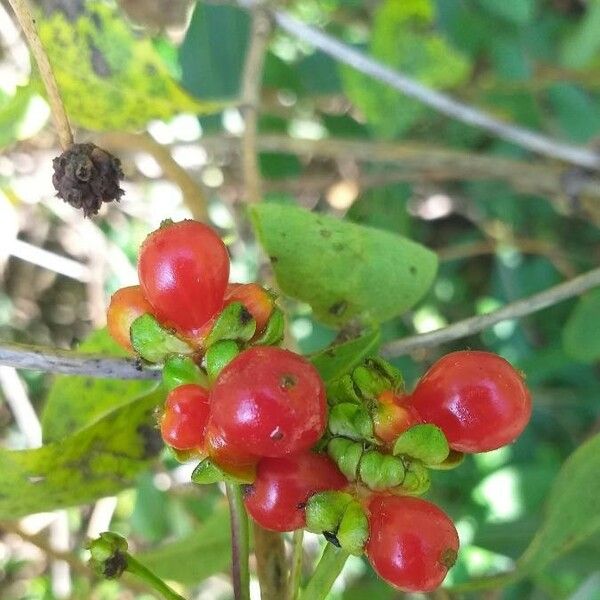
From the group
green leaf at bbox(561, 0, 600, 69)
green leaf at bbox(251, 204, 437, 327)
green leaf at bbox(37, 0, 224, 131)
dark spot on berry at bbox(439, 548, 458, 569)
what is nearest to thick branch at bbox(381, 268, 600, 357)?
green leaf at bbox(251, 204, 437, 327)

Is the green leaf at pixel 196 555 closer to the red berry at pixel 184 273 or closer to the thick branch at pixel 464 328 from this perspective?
the thick branch at pixel 464 328

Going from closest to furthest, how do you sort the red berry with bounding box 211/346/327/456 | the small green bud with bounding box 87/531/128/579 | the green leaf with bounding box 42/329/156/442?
the red berry with bounding box 211/346/327/456 < the small green bud with bounding box 87/531/128/579 < the green leaf with bounding box 42/329/156/442

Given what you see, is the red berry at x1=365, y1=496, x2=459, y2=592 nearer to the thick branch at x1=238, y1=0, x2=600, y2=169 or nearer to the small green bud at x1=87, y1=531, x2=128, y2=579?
the small green bud at x1=87, y1=531, x2=128, y2=579

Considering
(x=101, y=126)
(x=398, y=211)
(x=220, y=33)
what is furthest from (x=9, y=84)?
(x=398, y=211)

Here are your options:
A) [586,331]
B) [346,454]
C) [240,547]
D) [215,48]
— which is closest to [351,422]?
[346,454]

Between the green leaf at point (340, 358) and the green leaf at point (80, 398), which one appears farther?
the green leaf at point (80, 398)

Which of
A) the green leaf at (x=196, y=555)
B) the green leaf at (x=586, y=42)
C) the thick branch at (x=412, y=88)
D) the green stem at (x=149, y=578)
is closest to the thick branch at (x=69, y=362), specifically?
the green stem at (x=149, y=578)
